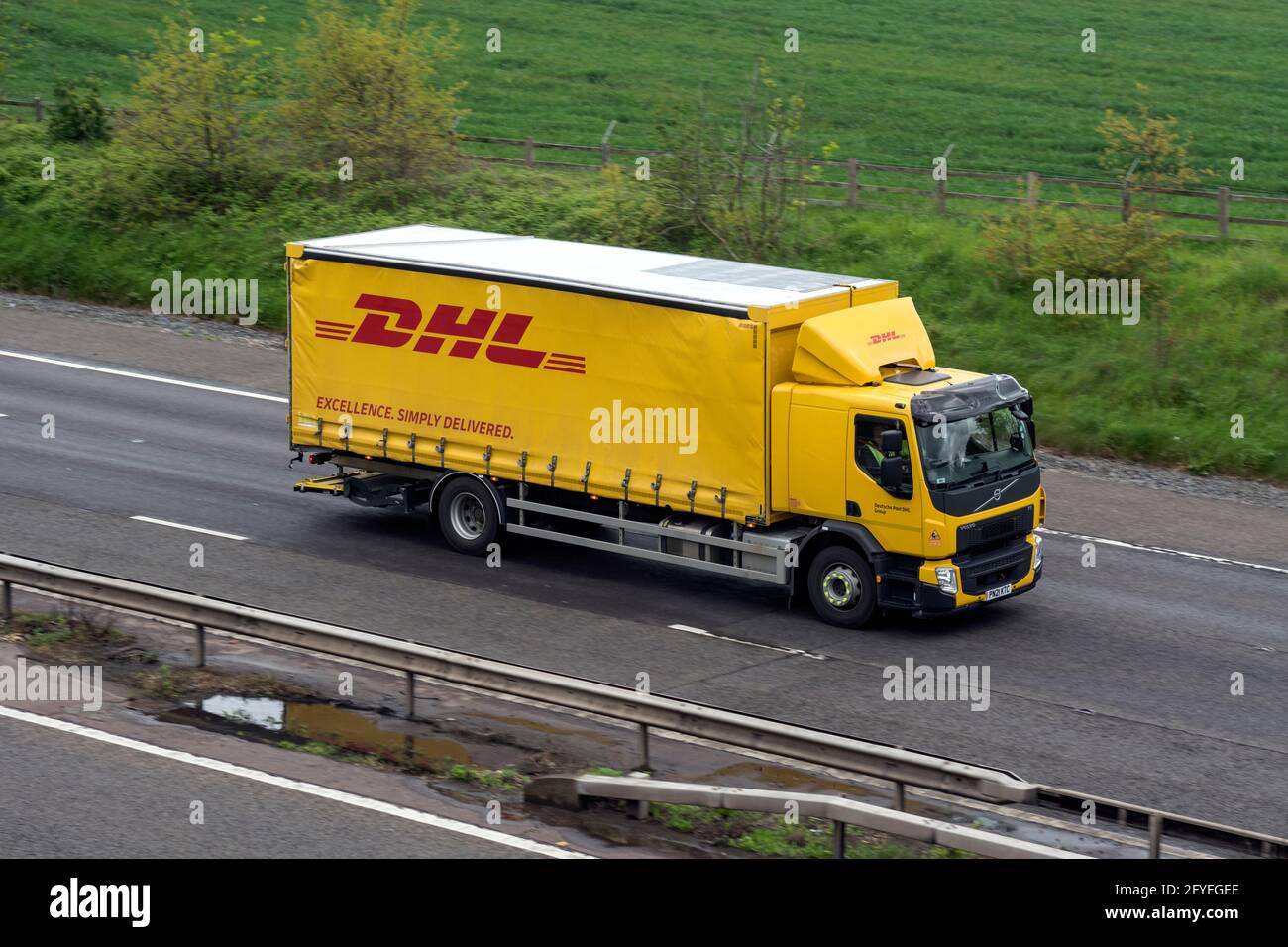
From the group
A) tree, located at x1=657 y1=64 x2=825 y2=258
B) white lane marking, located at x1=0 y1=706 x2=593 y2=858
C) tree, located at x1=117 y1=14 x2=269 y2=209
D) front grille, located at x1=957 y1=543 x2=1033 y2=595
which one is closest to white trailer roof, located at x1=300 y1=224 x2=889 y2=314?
front grille, located at x1=957 y1=543 x2=1033 y2=595

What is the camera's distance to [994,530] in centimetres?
1586

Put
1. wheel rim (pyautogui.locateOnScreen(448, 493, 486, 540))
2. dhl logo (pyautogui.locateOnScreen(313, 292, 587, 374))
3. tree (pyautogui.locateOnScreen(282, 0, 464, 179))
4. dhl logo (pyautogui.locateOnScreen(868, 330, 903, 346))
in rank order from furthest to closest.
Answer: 1. tree (pyautogui.locateOnScreen(282, 0, 464, 179))
2. wheel rim (pyautogui.locateOnScreen(448, 493, 486, 540))
3. dhl logo (pyautogui.locateOnScreen(313, 292, 587, 374))
4. dhl logo (pyautogui.locateOnScreen(868, 330, 903, 346))

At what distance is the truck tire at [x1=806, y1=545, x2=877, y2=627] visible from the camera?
15766 millimetres

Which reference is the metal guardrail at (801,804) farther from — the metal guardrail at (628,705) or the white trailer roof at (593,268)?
the white trailer roof at (593,268)

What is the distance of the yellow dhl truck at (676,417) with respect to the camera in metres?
15.7

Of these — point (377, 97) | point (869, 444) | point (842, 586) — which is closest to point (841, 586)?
point (842, 586)

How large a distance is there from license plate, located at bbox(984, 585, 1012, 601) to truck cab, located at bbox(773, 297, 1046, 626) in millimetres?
11

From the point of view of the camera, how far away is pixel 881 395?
51.6 ft

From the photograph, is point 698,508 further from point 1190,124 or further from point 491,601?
point 1190,124

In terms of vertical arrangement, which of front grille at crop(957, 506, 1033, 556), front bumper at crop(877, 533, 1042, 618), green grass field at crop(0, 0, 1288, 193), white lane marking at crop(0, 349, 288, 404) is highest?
green grass field at crop(0, 0, 1288, 193)

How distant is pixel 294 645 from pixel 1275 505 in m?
13.3

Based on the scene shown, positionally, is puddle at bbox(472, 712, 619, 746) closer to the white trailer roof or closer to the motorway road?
the motorway road

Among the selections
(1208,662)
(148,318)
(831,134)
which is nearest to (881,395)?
Result: (1208,662)

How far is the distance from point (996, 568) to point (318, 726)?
21.6 feet
